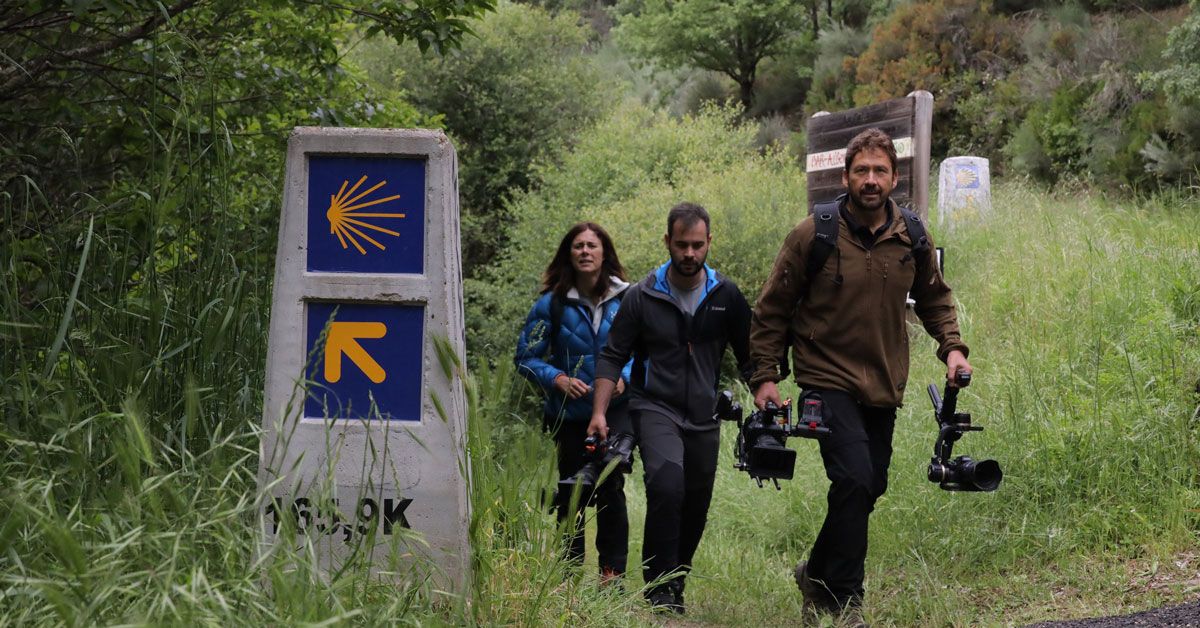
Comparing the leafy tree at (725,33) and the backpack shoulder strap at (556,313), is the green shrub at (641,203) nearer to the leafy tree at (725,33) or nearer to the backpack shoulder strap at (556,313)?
the backpack shoulder strap at (556,313)

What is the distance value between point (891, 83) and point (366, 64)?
1293cm

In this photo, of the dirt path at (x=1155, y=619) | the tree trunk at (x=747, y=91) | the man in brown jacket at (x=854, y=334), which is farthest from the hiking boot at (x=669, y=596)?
the tree trunk at (x=747, y=91)

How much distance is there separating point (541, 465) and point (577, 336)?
2.37m

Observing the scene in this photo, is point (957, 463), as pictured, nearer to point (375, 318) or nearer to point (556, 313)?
point (556, 313)

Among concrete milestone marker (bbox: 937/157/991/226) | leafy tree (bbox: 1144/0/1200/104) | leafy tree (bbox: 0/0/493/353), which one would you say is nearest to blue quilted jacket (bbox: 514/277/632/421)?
leafy tree (bbox: 0/0/493/353)

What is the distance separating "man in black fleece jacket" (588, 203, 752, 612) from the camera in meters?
6.02

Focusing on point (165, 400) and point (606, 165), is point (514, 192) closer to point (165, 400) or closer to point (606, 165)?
point (606, 165)

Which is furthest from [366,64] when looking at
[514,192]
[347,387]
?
[347,387]

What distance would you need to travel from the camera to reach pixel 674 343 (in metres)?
6.18

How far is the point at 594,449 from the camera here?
5953 mm

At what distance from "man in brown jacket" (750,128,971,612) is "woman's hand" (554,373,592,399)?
1.03 meters

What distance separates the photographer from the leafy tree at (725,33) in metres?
37.8

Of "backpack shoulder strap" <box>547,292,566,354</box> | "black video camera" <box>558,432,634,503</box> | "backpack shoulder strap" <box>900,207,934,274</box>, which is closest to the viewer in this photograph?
"backpack shoulder strap" <box>900,207,934,274</box>

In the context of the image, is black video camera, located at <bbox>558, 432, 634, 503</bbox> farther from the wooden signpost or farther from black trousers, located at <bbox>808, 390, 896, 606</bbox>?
the wooden signpost
